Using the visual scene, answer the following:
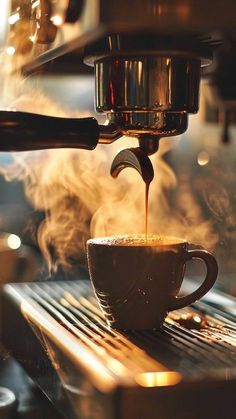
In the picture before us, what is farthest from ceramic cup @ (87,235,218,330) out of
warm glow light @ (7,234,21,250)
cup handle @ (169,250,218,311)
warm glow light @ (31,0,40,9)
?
warm glow light @ (7,234,21,250)

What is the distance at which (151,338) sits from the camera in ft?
2.18

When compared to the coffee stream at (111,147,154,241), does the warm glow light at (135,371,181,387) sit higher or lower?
lower

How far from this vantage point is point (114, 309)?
27.5 inches

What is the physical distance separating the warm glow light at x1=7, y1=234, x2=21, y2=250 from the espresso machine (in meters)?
0.40

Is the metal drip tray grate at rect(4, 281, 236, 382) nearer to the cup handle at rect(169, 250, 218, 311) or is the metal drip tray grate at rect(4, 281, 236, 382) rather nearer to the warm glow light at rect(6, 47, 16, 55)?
the cup handle at rect(169, 250, 218, 311)

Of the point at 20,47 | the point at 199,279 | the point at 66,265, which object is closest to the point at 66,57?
the point at 20,47

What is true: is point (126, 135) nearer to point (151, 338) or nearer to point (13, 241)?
point (151, 338)

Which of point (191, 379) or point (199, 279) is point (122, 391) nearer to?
point (191, 379)

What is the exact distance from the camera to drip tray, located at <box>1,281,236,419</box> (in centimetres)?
52

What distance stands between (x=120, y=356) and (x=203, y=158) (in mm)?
387

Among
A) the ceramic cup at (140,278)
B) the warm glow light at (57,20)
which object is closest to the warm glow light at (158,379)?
Result: the ceramic cup at (140,278)

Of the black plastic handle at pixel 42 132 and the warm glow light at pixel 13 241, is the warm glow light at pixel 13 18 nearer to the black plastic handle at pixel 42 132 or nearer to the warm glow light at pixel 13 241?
the black plastic handle at pixel 42 132

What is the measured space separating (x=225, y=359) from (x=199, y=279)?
34 centimetres

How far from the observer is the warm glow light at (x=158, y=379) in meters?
0.52
